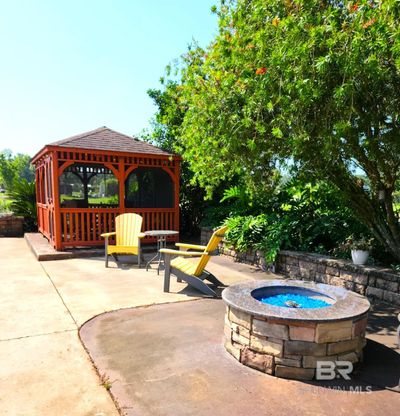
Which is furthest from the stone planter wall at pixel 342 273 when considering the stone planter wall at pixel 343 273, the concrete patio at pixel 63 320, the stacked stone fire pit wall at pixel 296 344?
the stacked stone fire pit wall at pixel 296 344

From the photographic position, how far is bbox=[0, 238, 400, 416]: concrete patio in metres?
2.06

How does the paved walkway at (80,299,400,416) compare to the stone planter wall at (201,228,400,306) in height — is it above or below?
below

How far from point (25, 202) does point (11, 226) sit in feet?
3.35

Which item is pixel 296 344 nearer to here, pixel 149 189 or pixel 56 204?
pixel 56 204

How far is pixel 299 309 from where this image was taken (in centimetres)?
251

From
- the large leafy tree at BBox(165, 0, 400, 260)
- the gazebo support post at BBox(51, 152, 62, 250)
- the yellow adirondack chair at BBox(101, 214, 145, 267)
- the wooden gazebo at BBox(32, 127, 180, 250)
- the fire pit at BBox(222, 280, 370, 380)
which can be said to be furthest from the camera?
the wooden gazebo at BBox(32, 127, 180, 250)

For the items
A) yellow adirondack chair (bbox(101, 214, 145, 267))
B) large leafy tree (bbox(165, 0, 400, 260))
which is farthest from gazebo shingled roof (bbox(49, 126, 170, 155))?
large leafy tree (bbox(165, 0, 400, 260))

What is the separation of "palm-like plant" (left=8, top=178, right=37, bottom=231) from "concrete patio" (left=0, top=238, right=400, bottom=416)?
16.8ft

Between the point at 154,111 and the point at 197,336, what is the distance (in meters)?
8.82

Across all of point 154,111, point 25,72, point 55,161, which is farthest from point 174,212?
point 25,72

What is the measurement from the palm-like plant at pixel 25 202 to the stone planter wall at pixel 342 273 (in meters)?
9.21

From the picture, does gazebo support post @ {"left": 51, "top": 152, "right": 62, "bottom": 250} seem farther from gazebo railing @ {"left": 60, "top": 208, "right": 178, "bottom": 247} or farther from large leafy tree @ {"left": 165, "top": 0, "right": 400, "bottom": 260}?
large leafy tree @ {"left": 165, "top": 0, "right": 400, "bottom": 260}

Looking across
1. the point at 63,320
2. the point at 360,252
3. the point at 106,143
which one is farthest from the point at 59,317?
the point at 106,143

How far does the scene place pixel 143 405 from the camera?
78.3 inches
